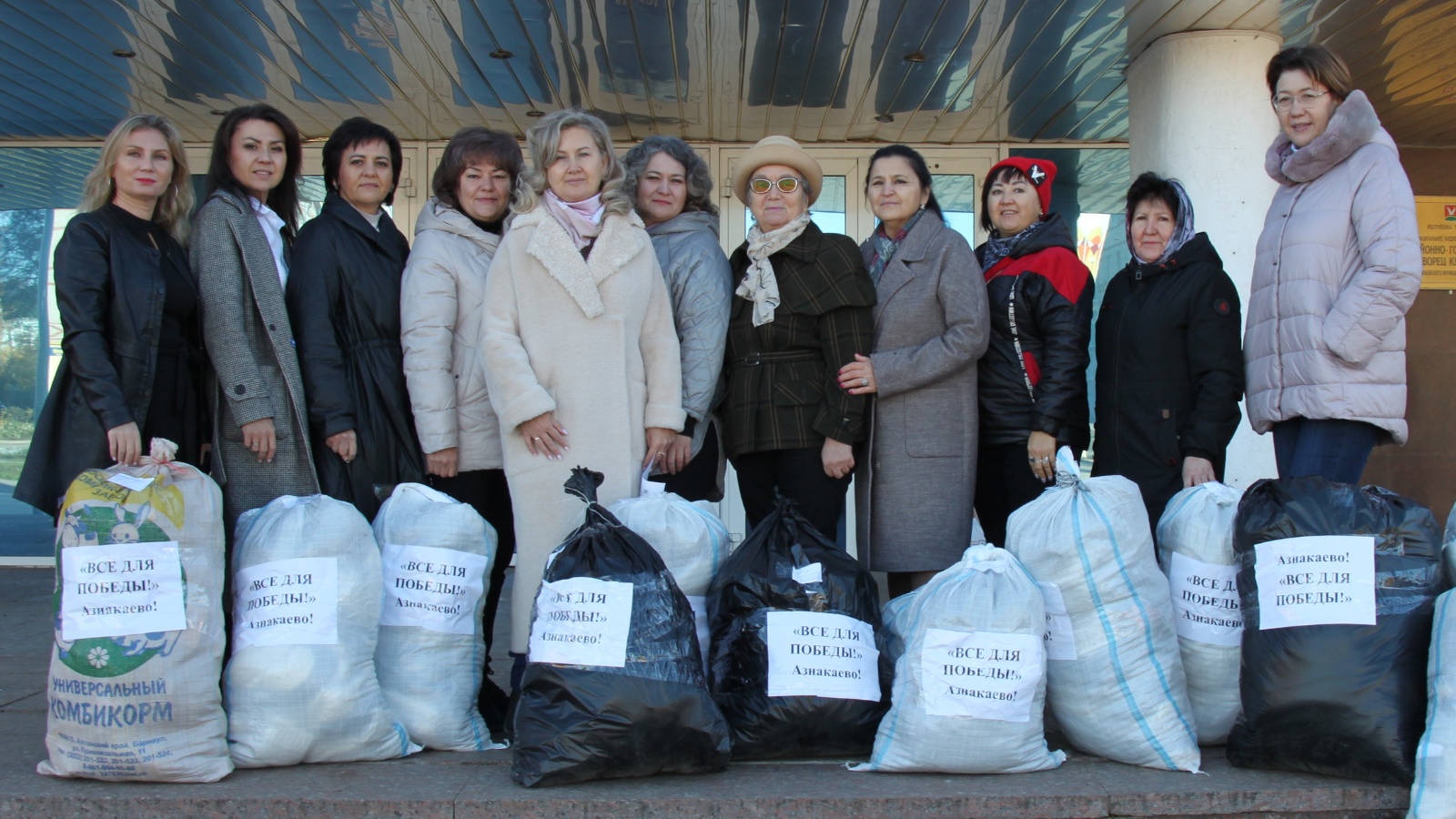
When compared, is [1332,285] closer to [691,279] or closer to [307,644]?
[691,279]

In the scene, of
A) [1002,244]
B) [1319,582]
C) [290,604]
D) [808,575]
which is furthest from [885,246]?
[290,604]

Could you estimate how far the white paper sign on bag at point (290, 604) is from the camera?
2.67 m

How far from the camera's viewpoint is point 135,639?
255 centimetres

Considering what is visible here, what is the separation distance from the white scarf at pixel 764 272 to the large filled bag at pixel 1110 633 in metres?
1.00

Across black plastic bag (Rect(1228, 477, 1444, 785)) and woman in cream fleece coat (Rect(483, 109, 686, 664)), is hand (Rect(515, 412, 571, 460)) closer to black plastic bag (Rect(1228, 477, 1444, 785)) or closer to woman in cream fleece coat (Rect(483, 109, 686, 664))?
woman in cream fleece coat (Rect(483, 109, 686, 664))

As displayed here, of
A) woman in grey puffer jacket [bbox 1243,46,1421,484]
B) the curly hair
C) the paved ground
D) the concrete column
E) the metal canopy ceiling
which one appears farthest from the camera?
the concrete column

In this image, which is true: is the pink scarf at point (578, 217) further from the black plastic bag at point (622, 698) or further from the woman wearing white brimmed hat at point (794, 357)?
the black plastic bag at point (622, 698)

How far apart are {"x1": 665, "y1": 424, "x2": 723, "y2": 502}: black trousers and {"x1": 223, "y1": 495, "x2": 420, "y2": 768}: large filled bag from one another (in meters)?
0.98

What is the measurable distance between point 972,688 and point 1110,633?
410 millimetres

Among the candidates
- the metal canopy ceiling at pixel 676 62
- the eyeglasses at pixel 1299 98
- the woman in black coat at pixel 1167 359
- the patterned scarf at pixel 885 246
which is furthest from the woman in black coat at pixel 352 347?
the eyeglasses at pixel 1299 98

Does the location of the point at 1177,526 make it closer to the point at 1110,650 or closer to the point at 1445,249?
the point at 1110,650

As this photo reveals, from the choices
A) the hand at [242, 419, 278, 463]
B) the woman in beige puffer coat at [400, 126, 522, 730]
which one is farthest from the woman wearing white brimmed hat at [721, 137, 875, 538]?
the hand at [242, 419, 278, 463]

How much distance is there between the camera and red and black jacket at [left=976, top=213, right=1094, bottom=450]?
322cm

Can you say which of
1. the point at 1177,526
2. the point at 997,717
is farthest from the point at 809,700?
the point at 1177,526
